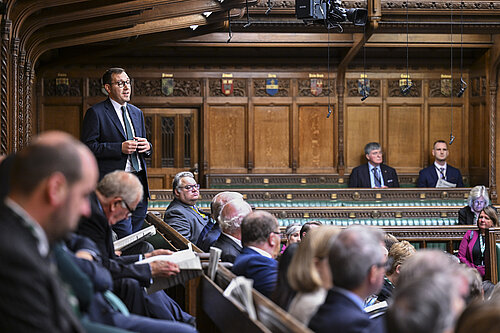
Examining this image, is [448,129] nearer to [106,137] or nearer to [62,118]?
[62,118]

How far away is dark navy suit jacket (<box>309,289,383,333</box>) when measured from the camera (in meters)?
2.30

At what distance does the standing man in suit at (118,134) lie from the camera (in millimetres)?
4703

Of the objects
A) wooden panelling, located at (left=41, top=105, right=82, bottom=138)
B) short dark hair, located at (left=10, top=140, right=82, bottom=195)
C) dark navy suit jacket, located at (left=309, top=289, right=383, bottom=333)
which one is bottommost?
dark navy suit jacket, located at (left=309, top=289, right=383, bottom=333)

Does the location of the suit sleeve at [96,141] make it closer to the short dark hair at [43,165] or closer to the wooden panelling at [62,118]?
the short dark hair at [43,165]

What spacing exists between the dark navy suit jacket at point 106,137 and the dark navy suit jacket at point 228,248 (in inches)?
31.7

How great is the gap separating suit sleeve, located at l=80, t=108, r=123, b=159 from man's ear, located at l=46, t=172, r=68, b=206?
285cm

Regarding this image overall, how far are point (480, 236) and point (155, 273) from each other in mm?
4365

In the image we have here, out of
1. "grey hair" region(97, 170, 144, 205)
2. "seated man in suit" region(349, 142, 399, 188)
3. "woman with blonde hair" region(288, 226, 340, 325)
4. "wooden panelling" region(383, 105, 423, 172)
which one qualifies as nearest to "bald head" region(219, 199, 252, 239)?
"grey hair" region(97, 170, 144, 205)

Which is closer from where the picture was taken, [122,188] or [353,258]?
[353,258]

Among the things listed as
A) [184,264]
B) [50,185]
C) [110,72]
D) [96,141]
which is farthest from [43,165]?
[96,141]

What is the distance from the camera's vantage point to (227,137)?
12.4 m

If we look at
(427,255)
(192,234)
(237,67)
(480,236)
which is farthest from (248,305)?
(237,67)

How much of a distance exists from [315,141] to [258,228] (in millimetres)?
8906

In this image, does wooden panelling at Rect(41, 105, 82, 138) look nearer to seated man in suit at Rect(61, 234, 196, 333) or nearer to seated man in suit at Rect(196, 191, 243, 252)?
seated man in suit at Rect(196, 191, 243, 252)
